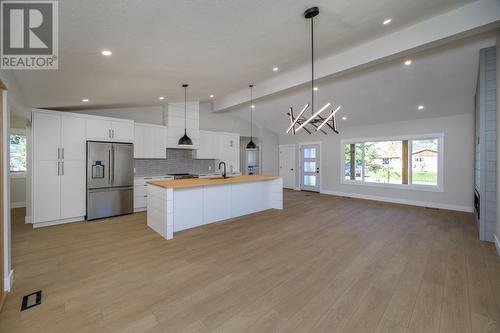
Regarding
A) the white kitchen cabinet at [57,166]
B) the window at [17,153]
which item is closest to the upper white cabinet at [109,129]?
the white kitchen cabinet at [57,166]

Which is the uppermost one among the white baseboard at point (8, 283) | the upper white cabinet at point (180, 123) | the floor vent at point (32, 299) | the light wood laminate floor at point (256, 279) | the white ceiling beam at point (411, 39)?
the white ceiling beam at point (411, 39)

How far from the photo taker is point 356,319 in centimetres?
175

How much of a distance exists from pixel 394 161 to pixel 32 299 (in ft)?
26.9

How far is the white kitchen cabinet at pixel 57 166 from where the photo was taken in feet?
13.0

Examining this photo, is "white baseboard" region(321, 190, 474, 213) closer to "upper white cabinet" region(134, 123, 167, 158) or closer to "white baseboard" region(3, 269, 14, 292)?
"upper white cabinet" region(134, 123, 167, 158)

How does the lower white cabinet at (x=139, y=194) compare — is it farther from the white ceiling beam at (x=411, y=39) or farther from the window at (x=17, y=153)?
the white ceiling beam at (x=411, y=39)

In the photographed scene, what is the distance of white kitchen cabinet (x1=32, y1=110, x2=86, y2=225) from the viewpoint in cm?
397

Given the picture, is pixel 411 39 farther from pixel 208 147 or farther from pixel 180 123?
pixel 208 147

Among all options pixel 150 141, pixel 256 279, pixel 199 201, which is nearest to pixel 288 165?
pixel 150 141

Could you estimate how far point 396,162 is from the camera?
6.60 meters

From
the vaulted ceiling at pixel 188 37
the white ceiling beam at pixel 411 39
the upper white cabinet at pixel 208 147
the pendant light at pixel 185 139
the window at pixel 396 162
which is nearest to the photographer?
the vaulted ceiling at pixel 188 37

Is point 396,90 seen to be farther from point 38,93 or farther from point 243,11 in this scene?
point 38,93

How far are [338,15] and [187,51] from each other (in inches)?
75.3

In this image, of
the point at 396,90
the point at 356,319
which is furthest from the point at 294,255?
the point at 396,90
